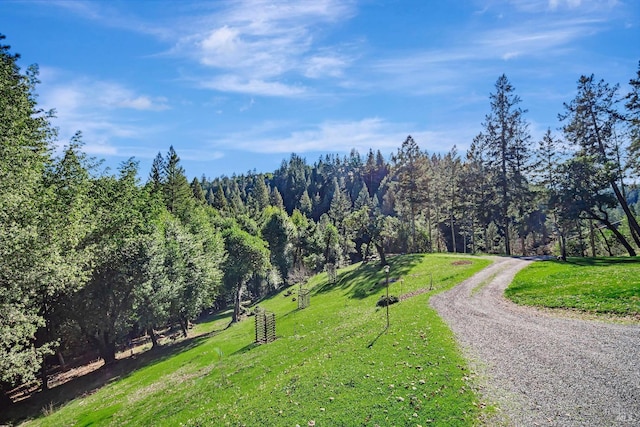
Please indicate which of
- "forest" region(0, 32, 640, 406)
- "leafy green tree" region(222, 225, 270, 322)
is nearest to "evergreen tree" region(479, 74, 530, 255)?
"forest" region(0, 32, 640, 406)

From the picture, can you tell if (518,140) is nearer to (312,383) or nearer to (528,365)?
(528,365)

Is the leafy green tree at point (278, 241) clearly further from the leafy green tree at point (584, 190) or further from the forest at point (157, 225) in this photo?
the leafy green tree at point (584, 190)

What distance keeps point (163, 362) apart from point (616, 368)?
4024cm

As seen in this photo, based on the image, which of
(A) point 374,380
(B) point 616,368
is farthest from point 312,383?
(B) point 616,368

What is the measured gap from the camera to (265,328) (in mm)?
36500

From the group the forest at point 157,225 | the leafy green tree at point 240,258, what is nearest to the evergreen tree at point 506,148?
the forest at point 157,225

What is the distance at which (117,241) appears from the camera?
39.7 meters

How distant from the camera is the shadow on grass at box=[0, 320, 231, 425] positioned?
31797mm

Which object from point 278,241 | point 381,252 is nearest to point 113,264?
point 381,252

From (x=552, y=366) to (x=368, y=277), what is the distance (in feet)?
141

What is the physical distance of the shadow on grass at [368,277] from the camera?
50.6m

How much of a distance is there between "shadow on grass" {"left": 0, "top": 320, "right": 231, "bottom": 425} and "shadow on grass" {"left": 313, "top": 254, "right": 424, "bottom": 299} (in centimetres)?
2317

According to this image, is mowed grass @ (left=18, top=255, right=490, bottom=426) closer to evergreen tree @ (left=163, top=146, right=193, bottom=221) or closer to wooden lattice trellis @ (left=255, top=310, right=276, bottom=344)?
wooden lattice trellis @ (left=255, top=310, right=276, bottom=344)

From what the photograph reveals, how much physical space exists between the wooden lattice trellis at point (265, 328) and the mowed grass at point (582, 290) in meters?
23.0
